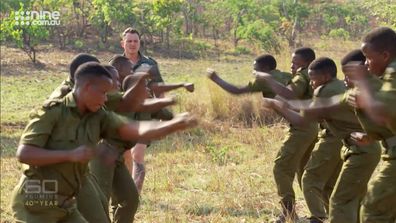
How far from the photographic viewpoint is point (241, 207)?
577 centimetres

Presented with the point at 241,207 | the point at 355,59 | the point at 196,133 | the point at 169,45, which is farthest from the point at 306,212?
the point at 169,45

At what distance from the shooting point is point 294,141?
5180 millimetres

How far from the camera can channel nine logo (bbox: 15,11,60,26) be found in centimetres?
2197

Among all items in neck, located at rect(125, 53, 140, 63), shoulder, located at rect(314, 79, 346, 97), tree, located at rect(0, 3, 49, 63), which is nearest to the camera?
shoulder, located at rect(314, 79, 346, 97)

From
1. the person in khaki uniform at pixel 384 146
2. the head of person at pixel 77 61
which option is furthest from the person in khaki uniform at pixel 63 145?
the person in khaki uniform at pixel 384 146

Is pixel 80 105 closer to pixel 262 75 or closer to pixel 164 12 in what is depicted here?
pixel 262 75

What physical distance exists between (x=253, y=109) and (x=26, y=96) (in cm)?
655

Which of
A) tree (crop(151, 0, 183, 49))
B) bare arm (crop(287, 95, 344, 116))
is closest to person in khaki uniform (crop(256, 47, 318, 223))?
bare arm (crop(287, 95, 344, 116))

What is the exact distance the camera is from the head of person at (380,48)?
140 inches

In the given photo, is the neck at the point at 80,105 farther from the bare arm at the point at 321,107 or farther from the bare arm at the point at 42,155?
the bare arm at the point at 321,107

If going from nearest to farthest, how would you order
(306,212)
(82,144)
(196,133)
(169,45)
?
1. (82,144)
2. (306,212)
3. (196,133)
4. (169,45)

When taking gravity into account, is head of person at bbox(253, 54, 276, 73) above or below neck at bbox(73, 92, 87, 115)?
below

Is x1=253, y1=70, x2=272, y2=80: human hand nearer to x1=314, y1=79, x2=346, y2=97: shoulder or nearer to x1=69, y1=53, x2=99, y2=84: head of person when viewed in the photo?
x1=314, y1=79, x2=346, y2=97: shoulder

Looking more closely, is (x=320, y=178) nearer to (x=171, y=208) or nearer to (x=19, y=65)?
(x=171, y=208)
